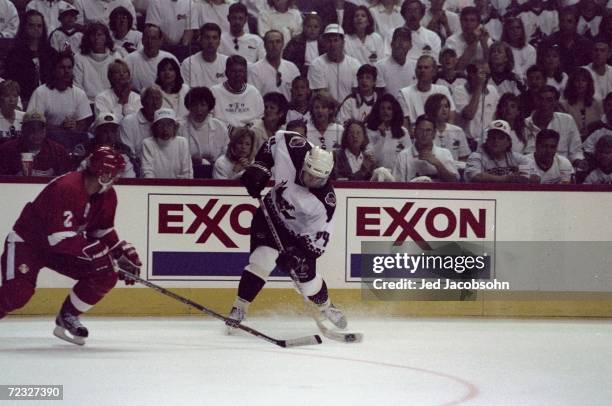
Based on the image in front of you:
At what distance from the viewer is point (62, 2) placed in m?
7.27

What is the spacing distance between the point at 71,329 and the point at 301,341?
1282mm

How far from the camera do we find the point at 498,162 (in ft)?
24.8

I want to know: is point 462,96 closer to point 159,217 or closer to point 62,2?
point 159,217

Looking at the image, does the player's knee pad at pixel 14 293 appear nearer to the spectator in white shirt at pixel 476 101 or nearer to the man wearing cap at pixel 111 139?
the man wearing cap at pixel 111 139

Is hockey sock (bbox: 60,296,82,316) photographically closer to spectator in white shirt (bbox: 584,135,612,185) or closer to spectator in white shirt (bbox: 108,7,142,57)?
spectator in white shirt (bbox: 108,7,142,57)

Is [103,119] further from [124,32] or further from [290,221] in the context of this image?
[290,221]

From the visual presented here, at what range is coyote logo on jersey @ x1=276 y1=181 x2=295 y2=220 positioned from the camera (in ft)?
21.1

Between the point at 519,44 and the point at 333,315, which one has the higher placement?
the point at 519,44

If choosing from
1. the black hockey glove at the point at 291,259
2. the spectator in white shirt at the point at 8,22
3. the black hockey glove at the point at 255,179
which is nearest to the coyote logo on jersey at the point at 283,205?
the black hockey glove at the point at 255,179

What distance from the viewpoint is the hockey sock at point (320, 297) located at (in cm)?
645

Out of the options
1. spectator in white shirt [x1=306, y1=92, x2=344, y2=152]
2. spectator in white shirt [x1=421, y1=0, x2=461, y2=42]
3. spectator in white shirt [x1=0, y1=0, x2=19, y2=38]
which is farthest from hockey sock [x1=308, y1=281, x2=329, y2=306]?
spectator in white shirt [x1=0, y1=0, x2=19, y2=38]

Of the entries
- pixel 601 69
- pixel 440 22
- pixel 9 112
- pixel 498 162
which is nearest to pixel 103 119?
pixel 9 112

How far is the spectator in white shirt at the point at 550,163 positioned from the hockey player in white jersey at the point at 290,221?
193 centimetres

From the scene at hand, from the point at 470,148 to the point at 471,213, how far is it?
477 mm
